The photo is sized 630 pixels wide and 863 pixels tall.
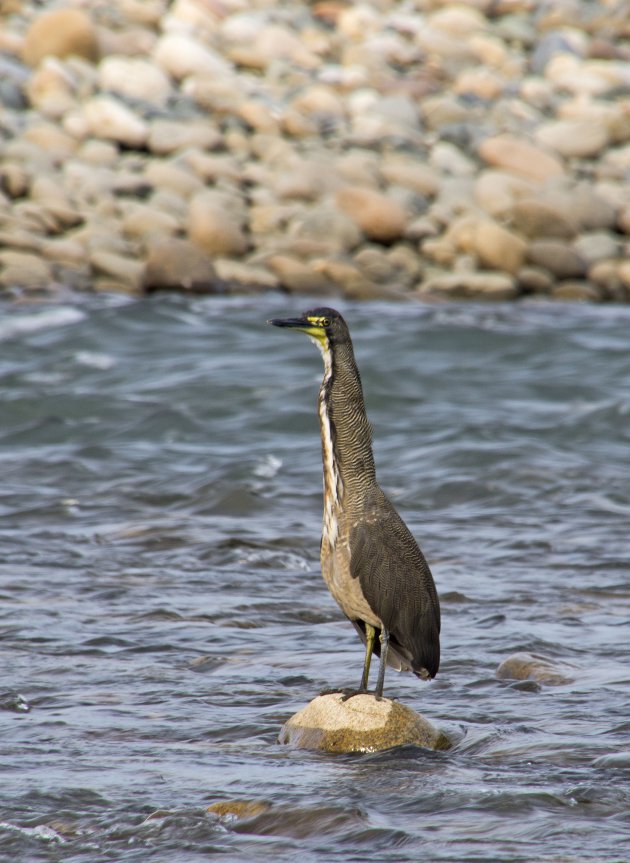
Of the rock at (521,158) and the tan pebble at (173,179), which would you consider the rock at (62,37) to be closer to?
the tan pebble at (173,179)

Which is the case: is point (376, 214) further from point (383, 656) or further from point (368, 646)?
point (383, 656)

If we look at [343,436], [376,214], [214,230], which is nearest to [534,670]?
[343,436]

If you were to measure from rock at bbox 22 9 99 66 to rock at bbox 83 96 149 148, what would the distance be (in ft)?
9.72

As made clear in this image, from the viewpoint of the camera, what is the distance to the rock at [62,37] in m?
25.3

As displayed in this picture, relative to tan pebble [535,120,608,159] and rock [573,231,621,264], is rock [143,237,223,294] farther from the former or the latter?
tan pebble [535,120,608,159]

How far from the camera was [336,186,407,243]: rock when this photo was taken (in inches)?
791

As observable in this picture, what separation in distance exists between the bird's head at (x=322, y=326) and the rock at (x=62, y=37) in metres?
21.1

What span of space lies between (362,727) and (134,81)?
2057 cm

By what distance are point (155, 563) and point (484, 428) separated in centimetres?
523

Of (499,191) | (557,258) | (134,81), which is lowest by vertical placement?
(557,258)

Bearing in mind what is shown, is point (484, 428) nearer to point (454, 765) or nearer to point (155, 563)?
point (155, 563)

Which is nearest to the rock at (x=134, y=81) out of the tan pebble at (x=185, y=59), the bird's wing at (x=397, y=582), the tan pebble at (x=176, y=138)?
the tan pebble at (x=185, y=59)

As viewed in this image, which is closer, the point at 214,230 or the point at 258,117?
the point at 214,230

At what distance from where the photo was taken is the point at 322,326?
568 cm
